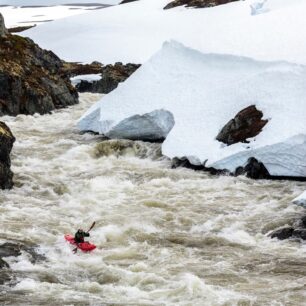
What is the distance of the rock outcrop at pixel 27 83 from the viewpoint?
102 feet

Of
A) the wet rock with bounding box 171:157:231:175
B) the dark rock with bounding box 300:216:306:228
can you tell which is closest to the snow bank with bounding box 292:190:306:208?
the dark rock with bounding box 300:216:306:228

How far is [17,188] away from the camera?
709 inches

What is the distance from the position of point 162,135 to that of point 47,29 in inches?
1988

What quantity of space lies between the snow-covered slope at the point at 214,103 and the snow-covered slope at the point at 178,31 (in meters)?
0.90

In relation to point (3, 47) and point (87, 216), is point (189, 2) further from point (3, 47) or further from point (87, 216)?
point (87, 216)

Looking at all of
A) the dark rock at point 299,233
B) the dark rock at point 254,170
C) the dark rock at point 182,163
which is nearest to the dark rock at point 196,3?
the dark rock at point 182,163

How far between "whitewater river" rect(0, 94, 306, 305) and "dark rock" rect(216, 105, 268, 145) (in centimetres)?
186

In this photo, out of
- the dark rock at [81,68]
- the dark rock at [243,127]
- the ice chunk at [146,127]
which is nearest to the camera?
the dark rock at [243,127]

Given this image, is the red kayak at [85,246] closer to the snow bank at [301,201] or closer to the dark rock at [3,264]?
the dark rock at [3,264]

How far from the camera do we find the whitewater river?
1142 centimetres

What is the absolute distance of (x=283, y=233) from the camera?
14531mm

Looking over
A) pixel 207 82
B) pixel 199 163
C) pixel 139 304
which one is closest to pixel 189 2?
pixel 207 82

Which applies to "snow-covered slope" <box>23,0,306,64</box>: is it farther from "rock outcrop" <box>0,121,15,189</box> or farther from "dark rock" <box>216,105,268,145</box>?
"rock outcrop" <box>0,121,15,189</box>

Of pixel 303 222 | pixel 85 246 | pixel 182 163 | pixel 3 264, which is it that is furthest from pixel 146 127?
pixel 3 264
